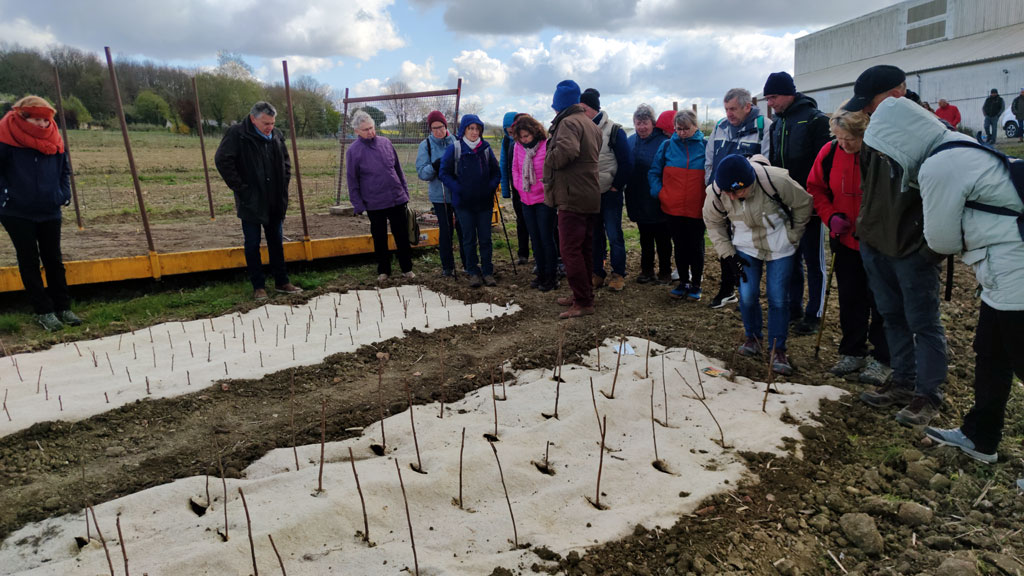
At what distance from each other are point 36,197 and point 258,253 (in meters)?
1.99

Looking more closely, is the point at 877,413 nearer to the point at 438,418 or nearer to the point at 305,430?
the point at 438,418

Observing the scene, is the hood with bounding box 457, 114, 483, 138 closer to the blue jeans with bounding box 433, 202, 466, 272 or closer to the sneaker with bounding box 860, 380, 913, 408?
the blue jeans with bounding box 433, 202, 466, 272

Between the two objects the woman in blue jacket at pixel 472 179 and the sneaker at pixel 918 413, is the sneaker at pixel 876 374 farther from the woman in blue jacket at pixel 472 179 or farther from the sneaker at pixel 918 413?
the woman in blue jacket at pixel 472 179

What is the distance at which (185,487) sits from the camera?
307 centimetres

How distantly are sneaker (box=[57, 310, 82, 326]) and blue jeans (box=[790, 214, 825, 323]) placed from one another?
653 centimetres

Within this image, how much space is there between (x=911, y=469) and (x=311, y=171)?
2209cm

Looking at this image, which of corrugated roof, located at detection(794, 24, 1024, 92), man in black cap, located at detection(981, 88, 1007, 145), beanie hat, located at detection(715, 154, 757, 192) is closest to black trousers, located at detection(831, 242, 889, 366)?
beanie hat, located at detection(715, 154, 757, 192)

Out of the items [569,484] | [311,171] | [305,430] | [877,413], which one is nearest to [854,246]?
[877,413]

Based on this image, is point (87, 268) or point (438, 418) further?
point (87, 268)

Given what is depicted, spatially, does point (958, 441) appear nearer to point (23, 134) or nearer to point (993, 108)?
point (23, 134)

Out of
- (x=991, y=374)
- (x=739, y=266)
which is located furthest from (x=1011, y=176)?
(x=739, y=266)

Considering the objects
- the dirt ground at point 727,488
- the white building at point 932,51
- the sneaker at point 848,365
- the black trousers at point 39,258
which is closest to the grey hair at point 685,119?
the dirt ground at point 727,488

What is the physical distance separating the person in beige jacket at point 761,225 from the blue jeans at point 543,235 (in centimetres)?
225

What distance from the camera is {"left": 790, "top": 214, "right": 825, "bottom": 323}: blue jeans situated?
5.07m
